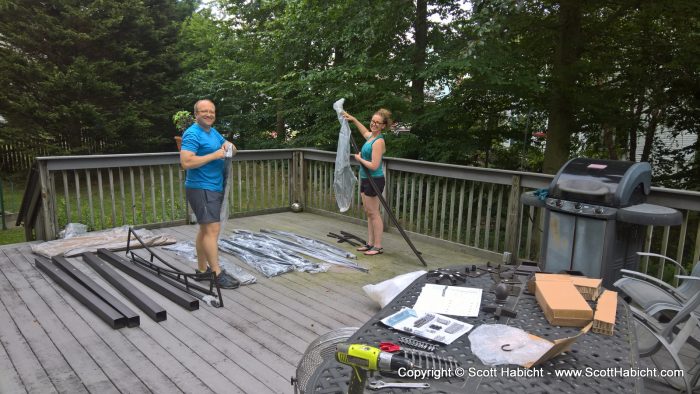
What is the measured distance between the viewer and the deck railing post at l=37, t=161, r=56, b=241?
4.48m

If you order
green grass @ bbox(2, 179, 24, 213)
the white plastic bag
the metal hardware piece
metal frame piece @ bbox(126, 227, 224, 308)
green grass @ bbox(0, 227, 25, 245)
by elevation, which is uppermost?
the metal hardware piece

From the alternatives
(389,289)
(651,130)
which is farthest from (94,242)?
(651,130)

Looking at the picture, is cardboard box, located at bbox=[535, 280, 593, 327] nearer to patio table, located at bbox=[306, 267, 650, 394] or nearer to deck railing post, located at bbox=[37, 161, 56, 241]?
patio table, located at bbox=[306, 267, 650, 394]

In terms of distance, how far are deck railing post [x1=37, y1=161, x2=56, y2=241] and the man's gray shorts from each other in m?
2.10

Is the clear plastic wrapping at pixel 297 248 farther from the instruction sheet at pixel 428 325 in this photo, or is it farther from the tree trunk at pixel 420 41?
the tree trunk at pixel 420 41

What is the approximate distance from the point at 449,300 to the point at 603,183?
1.77m

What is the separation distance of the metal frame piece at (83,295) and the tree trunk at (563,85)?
6080mm

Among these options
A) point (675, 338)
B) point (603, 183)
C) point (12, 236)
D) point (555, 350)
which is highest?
point (603, 183)

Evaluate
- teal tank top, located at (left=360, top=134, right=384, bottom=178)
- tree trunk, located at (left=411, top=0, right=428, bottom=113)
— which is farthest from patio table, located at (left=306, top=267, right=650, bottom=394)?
tree trunk, located at (left=411, top=0, right=428, bottom=113)

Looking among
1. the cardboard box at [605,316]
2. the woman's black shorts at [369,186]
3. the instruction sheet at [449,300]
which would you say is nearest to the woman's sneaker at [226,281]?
the woman's black shorts at [369,186]

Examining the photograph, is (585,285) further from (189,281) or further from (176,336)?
(189,281)

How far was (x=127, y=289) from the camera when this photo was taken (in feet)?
11.0

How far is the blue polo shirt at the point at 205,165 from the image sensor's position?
317 cm

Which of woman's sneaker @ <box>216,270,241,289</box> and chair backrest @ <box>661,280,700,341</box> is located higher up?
chair backrest @ <box>661,280,700,341</box>
